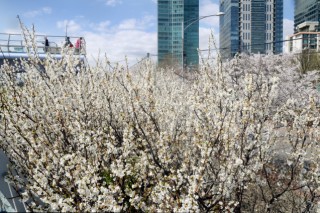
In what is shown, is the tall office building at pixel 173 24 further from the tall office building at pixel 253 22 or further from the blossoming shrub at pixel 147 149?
the blossoming shrub at pixel 147 149

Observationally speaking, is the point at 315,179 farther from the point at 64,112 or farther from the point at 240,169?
the point at 64,112

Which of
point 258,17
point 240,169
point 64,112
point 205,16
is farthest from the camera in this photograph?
point 258,17

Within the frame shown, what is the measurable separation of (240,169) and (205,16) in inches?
497

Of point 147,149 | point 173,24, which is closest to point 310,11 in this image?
point 173,24

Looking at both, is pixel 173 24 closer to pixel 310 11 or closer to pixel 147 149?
pixel 310 11

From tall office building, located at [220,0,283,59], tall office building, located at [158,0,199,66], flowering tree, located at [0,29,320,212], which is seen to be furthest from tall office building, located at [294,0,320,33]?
flowering tree, located at [0,29,320,212]

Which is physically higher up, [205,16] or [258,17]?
[258,17]

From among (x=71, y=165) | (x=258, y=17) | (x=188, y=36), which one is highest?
(x=258, y=17)

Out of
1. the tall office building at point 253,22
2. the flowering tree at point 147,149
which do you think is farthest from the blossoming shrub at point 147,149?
the tall office building at point 253,22

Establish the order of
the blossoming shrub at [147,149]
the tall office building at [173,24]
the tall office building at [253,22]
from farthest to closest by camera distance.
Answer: the tall office building at [253,22]
the tall office building at [173,24]
the blossoming shrub at [147,149]

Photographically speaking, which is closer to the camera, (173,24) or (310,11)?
(173,24)

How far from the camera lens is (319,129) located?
6273mm

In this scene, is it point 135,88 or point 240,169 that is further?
point 135,88

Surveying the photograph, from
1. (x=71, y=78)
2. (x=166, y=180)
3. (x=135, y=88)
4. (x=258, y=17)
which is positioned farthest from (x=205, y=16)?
(x=258, y=17)
